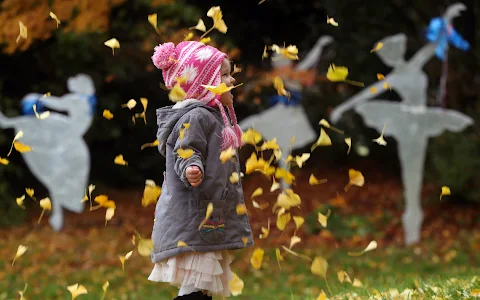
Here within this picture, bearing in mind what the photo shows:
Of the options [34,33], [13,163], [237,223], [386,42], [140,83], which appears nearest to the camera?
[237,223]

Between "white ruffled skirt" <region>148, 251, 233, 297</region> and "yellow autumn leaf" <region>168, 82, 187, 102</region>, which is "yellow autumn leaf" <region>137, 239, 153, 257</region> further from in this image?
"yellow autumn leaf" <region>168, 82, 187, 102</region>

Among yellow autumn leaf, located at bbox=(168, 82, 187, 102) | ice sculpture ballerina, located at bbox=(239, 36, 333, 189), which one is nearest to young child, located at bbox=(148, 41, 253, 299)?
yellow autumn leaf, located at bbox=(168, 82, 187, 102)

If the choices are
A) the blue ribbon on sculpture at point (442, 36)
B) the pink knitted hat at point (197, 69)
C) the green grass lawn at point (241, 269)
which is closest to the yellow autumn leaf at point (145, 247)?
the pink knitted hat at point (197, 69)

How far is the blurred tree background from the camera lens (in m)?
8.90

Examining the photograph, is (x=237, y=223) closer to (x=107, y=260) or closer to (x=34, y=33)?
(x=107, y=260)

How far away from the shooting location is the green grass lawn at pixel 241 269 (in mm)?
6426

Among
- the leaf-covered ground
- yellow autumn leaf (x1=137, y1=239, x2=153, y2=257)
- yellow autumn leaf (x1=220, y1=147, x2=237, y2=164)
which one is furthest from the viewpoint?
the leaf-covered ground

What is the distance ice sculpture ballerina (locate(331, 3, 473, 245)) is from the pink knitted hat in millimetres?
4772

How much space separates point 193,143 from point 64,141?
6.35 metres

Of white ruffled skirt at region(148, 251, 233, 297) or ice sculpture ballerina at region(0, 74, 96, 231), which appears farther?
ice sculpture ballerina at region(0, 74, 96, 231)

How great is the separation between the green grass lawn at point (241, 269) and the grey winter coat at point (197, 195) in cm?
305

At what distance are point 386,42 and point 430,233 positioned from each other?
2420 mm

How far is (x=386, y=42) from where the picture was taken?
7.87 m

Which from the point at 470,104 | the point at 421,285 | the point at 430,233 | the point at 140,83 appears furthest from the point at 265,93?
the point at 421,285
